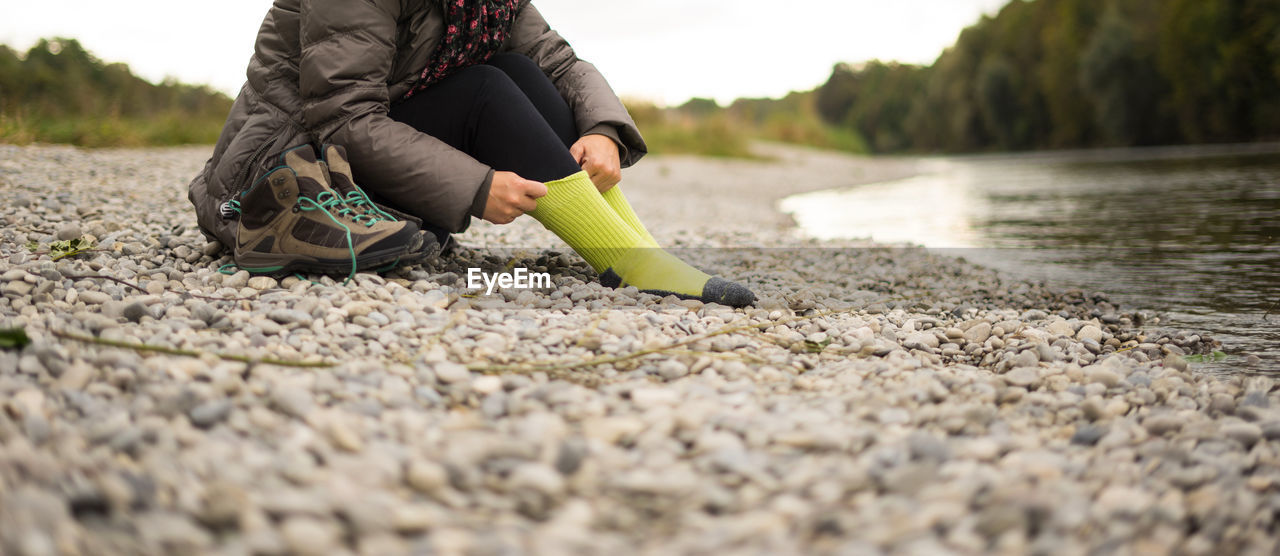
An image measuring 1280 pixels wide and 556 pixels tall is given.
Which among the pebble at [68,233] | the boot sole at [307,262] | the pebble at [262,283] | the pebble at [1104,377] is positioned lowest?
Result: the pebble at [1104,377]

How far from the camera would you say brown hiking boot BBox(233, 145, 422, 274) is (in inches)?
80.7

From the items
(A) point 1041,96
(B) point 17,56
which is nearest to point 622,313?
(B) point 17,56

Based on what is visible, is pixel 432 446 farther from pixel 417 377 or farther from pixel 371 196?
pixel 371 196

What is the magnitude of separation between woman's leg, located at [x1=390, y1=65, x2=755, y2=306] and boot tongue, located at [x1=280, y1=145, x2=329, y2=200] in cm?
33

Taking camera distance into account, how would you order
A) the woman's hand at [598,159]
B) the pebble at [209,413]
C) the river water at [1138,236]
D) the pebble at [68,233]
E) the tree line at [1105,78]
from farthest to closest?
the tree line at [1105,78], the river water at [1138,236], the pebble at [68,233], the woman's hand at [598,159], the pebble at [209,413]

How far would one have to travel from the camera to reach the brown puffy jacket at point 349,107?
2.02m

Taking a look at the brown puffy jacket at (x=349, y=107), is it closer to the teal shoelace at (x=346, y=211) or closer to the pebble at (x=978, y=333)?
the teal shoelace at (x=346, y=211)

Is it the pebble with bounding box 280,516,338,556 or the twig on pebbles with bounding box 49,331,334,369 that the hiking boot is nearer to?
the twig on pebbles with bounding box 49,331,334,369

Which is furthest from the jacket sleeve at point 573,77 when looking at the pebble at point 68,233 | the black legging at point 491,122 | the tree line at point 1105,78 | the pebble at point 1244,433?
the tree line at point 1105,78

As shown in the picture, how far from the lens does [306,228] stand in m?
2.06

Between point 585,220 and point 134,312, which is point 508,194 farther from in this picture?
point 134,312

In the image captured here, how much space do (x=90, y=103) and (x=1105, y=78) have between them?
34.2m

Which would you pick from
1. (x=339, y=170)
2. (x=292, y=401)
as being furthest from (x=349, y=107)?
(x=292, y=401)

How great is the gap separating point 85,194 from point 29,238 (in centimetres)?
130
